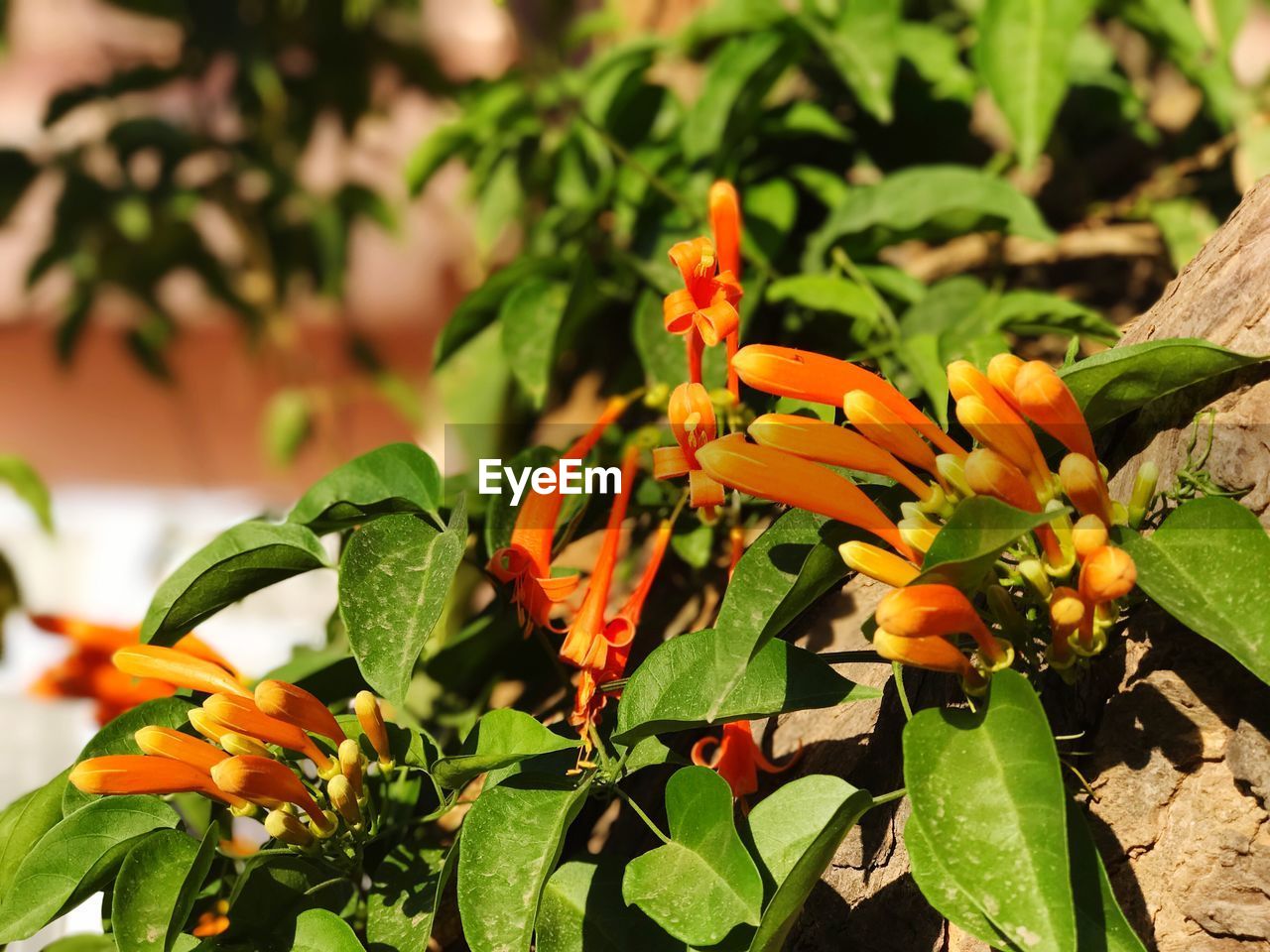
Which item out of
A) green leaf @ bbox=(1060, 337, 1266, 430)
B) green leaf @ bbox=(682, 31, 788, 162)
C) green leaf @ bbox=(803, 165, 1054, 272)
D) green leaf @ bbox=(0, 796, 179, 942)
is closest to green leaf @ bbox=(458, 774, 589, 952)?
green leaf @ bbox=(0, 796, 179, 942)

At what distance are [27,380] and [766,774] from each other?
368 centimetres

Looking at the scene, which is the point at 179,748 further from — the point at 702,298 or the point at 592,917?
the point at 702,298

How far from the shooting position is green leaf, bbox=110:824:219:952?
2.12 ft

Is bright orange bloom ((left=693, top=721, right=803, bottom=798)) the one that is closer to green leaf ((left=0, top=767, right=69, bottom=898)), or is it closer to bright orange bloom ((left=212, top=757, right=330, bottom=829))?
bright orange bloom ((left=212, top=757, right=330, bottom=829))

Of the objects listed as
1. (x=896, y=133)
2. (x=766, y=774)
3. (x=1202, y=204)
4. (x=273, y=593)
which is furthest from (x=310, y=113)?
(x=766, y=774)

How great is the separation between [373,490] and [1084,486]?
0.46m

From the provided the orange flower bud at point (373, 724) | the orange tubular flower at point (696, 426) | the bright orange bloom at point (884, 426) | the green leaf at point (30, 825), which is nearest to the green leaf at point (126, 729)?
the green leaf at point (30, 825)

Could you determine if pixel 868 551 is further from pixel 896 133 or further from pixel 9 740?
pixel 9 740

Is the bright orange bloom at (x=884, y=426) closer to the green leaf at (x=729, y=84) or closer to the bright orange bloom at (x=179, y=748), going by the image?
the bright orange bloom at (x=179, y=748)

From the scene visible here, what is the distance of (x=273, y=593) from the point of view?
2.32 metres

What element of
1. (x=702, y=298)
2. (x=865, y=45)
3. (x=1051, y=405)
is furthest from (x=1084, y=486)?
(x=865, y=45)

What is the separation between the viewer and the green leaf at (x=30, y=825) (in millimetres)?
768

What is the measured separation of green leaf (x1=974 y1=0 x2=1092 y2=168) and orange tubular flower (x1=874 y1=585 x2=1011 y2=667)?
2.24ft

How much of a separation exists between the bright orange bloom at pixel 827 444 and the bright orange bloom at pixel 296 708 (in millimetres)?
307
